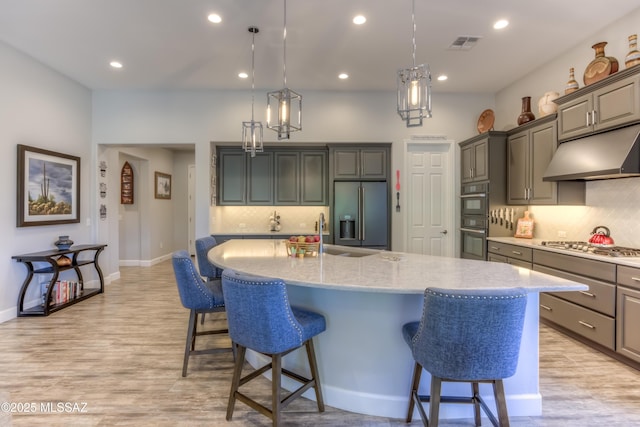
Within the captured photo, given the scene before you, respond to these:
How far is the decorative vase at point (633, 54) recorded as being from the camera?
9.42 feet

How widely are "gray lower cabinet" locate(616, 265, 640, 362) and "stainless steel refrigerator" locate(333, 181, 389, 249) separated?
2983 mm

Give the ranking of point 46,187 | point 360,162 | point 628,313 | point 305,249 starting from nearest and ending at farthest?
point 628,313 → point 305,249 → point 46,187 → point 360,162

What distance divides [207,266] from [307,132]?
285 centimetres

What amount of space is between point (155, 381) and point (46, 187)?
3.50 meters

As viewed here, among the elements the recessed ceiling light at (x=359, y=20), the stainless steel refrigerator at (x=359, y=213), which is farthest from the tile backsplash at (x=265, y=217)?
the recessed ceiling light at (x=359, y=20)

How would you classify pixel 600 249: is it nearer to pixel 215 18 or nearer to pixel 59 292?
pixel 215 18

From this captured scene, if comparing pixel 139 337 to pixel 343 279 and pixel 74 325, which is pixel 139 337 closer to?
pixel 74 325

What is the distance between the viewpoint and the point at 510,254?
4113mm

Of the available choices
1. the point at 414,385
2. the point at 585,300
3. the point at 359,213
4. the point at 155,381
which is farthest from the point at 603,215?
the point at 155,381

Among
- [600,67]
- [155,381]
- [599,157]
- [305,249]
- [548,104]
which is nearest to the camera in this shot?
[155,381]

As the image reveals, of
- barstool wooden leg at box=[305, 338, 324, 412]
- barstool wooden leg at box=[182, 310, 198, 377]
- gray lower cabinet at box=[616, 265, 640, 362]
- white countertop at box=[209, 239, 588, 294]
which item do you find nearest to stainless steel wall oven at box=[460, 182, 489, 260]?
gray lower cabinet at box=[616, 265, 640, 362]

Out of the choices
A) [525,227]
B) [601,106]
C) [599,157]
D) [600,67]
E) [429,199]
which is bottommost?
[525,227]

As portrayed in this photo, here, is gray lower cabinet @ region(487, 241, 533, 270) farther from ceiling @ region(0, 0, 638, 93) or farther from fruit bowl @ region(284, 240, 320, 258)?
fruit bowl @ region(284, 240, 320, 258)

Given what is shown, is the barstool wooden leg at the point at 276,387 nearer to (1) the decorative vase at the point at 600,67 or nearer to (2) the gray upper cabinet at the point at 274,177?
(1) the decorative vase at the point at 600,67
